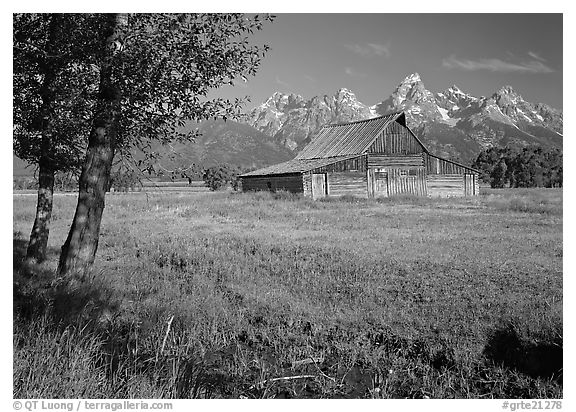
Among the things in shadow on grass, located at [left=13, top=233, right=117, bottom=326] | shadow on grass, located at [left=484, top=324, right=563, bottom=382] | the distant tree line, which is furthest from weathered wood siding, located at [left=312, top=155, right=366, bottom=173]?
shadow on grass, located at [left=13, top=233, right=117, bottom=326]

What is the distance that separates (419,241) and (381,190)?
16.0ft

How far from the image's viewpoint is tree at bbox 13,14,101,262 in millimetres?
6684

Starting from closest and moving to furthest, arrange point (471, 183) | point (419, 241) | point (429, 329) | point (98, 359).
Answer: point (98, 359) → point (429, 329) → point (419, 241) → point (471, 183)

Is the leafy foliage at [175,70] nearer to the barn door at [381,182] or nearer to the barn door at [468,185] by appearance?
the barn door at [381,182]

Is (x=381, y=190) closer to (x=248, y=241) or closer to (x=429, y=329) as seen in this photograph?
(x=248, y=241)

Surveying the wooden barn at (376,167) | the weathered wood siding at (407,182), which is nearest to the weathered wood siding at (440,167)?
the wooden barn at (376,167)

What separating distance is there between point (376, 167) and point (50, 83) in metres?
11.3

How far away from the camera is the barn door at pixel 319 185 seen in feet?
65.4

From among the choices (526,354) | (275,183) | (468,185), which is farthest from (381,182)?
(526,354)

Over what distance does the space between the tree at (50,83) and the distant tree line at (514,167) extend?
853cm

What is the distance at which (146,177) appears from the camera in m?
6.45

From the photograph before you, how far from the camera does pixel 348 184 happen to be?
1778 centimetres

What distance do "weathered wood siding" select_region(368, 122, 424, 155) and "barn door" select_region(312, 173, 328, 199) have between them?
3.97 m
